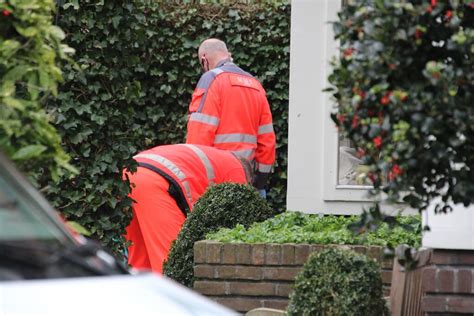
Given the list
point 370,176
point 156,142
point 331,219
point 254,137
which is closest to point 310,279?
point 370,176

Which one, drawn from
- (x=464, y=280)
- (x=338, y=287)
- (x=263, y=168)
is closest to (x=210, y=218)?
(x=464, y=280)

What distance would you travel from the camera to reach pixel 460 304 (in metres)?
Answer: 6.50

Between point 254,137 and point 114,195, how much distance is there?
2.30m

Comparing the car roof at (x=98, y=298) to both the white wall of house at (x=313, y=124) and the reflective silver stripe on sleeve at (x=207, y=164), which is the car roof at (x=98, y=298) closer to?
the reflective silver stripe on sleeve at (x=207, y=164)

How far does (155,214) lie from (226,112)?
1.68 m

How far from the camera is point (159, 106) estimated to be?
40.7ft

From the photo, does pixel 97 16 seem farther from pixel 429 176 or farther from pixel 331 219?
pixel 429 176

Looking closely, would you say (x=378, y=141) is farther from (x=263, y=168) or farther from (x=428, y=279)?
(x=263, y=168)

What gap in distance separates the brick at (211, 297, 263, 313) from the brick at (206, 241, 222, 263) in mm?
232

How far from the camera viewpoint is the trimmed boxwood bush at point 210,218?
8109 millimetres

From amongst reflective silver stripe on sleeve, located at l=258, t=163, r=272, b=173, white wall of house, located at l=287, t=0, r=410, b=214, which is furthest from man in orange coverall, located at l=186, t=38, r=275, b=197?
white wall of house, located at l=287, t=0, r=410, b=214

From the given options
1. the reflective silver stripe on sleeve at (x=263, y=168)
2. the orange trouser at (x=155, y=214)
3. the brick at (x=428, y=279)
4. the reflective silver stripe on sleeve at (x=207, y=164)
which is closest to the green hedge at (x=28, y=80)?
the brick at (x=428, y=279)

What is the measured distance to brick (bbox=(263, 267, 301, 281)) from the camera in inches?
283

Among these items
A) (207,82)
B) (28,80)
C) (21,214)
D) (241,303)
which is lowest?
(241,303)
